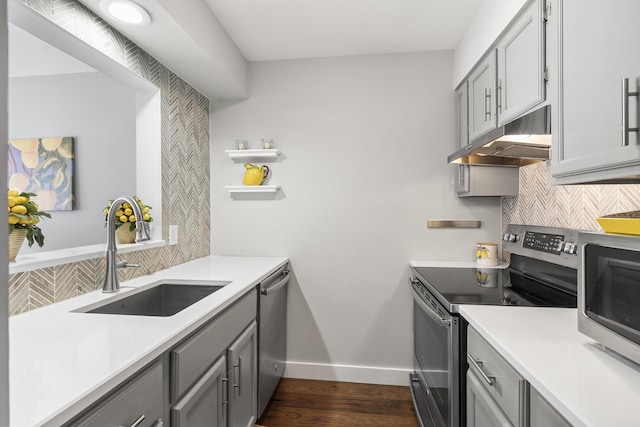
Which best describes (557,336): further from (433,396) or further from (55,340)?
(55,340)

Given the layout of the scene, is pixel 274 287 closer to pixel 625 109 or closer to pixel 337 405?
pixel 337 405

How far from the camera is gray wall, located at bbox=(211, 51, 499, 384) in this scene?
2539 millimetres

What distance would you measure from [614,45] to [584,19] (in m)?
0.19

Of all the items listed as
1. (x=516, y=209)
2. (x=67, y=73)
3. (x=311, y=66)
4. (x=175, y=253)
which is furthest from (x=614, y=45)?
(x=67, y=73)

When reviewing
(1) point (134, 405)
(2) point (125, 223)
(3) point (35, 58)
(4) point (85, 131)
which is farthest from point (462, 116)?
(3) point (35, 58)

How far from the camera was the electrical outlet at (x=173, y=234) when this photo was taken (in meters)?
2.16

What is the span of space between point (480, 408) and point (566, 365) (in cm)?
47

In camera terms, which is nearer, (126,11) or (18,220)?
(18,220)

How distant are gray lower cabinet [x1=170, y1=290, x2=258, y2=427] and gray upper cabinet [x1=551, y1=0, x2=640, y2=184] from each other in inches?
52.6

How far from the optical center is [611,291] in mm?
921

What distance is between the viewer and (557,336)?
107cm

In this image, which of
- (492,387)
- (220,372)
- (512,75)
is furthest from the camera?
(512,75)

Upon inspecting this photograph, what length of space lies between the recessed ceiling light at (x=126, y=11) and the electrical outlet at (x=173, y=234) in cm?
113

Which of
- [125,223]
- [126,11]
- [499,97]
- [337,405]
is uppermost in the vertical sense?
[126,11]
